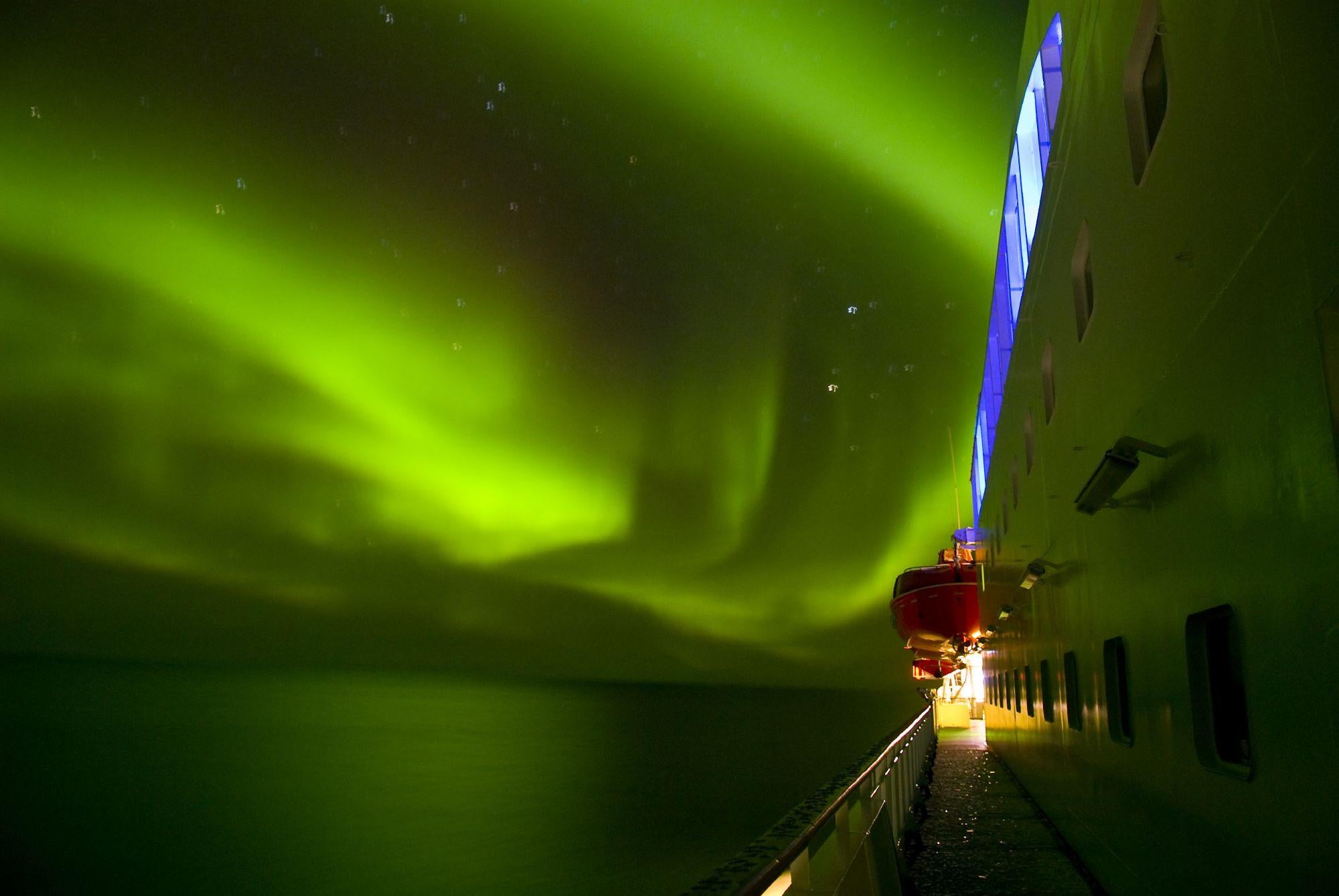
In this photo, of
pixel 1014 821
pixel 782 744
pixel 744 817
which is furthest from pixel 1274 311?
pixel 782 744

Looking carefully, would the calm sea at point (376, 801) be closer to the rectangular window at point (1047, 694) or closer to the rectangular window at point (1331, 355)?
the rectangular window at point (1047, 694)

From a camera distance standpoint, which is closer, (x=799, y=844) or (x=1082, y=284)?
(x=799, y=844)

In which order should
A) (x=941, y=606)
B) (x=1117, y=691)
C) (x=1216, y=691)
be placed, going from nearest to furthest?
1. (x=1216, y=691)
2. (x=1117, y=691)
3. (x=941, y=606)

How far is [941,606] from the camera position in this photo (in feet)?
155

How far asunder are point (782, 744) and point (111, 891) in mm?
60418

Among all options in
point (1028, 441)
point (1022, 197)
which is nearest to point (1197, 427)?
point (1028, 441)

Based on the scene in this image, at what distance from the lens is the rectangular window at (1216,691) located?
478 cm

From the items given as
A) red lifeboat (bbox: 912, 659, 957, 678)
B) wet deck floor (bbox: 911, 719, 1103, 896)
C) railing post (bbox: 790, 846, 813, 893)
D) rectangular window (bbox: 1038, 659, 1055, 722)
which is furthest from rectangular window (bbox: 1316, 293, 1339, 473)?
red lifeboat (bbox: 912, 659, 957, 678)

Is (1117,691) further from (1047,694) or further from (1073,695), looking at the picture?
(1047,694)

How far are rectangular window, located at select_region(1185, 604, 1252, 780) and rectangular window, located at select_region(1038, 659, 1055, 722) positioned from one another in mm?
7103

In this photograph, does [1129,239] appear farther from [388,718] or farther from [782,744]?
[388,718]

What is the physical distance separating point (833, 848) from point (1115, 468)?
2688 mm

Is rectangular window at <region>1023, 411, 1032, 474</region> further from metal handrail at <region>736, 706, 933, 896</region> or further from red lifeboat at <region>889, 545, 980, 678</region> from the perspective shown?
red lifeboat at <region>889, 545, 980, 678</region>

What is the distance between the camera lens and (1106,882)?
7.99 m
